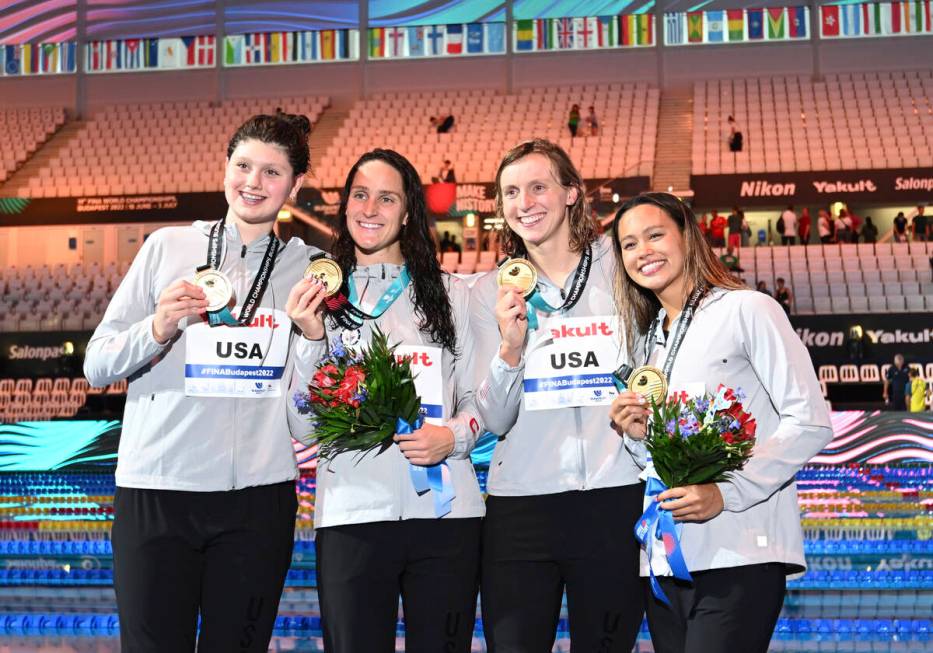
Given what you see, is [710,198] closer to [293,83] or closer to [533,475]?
[293,83]

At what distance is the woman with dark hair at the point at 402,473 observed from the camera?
249cm

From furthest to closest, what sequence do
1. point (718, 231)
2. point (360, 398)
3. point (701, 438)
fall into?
point (718, 231), point (360, 398), point (701, 438)

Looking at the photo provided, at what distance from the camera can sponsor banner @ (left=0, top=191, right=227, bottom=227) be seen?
20078 millimetres

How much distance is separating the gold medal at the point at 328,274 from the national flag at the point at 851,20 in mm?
22805

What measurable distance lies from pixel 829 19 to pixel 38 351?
17695 millimetres

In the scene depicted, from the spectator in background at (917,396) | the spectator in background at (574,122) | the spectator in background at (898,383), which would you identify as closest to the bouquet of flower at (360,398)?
the spectator in background at (917,396)

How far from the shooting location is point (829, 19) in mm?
22625

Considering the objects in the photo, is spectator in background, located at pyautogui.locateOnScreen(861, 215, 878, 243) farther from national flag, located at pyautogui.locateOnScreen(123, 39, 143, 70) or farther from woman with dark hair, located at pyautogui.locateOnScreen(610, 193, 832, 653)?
national flag, located at pyautogui.locateOnScreen(123, 39, 143, 70)

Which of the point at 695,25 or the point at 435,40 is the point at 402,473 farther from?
the point at 435,40

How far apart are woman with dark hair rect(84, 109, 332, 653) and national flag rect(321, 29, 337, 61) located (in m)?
22.4

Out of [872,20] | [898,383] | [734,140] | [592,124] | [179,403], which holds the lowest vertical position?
[898,383]

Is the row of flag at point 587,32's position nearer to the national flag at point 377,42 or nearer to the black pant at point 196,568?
the national flag at point 377,42

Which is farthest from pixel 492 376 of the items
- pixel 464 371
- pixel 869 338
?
pixel 869 338

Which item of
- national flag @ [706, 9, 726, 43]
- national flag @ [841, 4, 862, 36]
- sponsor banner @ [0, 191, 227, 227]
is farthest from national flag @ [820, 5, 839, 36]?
sponsor banner @ [0, 191, 227, 227]
